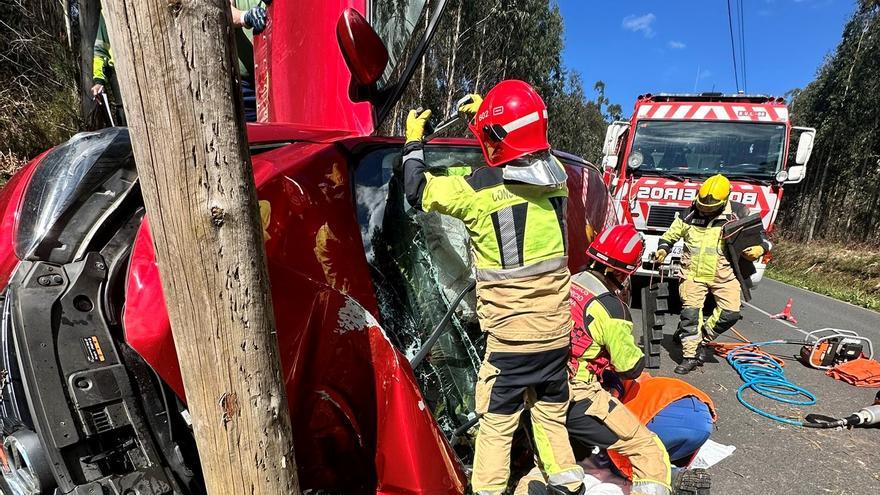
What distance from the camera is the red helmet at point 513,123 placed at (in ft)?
6.39

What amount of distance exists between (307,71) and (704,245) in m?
4.03

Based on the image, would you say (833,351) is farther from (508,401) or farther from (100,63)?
(100,63)

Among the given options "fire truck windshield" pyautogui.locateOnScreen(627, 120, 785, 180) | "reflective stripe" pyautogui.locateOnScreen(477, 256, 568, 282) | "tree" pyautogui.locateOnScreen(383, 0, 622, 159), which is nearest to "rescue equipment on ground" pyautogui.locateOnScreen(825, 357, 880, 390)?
"fire truck windshield" pyautogui.locateOnScreen(627, 120, 785, 180)

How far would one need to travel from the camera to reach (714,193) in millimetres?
4555

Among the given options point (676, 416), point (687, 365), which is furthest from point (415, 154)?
point (687, 365)

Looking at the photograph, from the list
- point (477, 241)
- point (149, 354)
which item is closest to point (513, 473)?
point (477, 241)

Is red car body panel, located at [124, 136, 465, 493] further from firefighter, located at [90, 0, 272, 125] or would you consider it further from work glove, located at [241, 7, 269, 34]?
work glove, located at [241, 7, 269, 34]

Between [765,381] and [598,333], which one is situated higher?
[598,333]

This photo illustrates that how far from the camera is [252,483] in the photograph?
3.44ft

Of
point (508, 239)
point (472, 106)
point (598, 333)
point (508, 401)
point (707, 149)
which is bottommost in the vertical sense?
point (508, 401)

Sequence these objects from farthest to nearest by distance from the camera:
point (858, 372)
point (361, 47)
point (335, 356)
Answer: point (858, 372) → point (361, 47) → point (335, 356)

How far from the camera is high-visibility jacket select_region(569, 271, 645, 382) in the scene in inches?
84.3

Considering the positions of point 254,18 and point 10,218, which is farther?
point 254,18

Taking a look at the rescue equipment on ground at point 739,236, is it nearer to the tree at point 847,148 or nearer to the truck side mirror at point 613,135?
the truck side mirror at point 613,135
